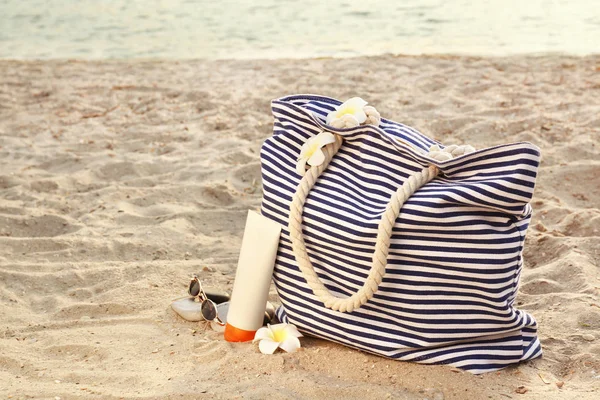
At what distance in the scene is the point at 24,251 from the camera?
112 inches

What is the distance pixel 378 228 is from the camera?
71.0 inches

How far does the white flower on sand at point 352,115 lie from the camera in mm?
2010

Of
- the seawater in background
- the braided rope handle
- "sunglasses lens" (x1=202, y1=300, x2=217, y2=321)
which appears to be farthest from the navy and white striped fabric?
the seawater in background

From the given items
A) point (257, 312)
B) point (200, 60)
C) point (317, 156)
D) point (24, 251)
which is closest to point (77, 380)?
point (257, 312)

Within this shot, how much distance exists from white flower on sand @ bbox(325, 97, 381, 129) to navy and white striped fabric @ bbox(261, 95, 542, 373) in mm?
35

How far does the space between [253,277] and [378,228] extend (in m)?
0.45

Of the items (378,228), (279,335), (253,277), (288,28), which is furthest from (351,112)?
(288,28)

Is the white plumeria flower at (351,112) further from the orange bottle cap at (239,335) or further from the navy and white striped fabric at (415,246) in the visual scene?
the orange bottle cap at (239,335)

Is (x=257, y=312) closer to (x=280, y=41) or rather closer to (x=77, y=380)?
(x=77, y=380)

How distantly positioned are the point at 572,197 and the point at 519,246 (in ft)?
5.29

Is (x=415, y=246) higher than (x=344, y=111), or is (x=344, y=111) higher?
(x=344, y=111)

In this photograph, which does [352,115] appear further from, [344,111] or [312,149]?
[312,149]

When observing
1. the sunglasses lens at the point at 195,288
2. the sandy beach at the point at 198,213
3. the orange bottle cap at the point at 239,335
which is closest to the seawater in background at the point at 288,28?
the sandy beach at the point at 198,213

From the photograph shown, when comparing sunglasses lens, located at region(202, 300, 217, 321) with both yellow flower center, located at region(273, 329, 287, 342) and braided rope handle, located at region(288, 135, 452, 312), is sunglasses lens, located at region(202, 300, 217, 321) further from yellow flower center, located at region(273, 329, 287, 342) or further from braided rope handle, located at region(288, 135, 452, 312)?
braided rope handle, located at region(288, 135, 452, 312)
